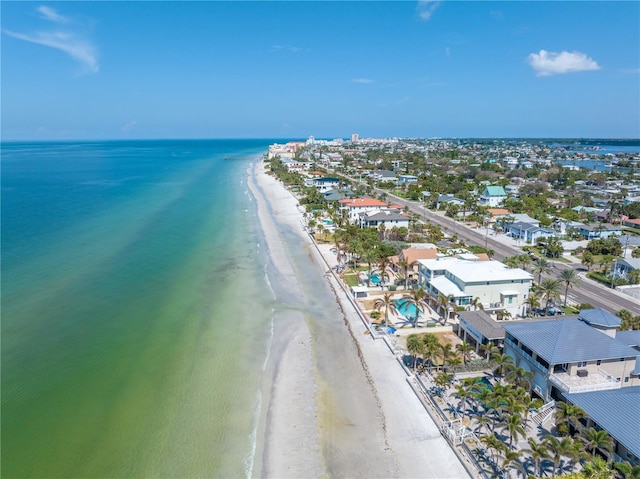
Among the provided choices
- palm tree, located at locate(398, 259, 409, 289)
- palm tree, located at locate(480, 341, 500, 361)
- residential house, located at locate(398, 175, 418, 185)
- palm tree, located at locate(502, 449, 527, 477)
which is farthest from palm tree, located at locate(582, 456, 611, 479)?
residential house, located at locate(398, 175, 418, 185)

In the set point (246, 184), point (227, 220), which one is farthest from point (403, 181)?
point (227, 220)

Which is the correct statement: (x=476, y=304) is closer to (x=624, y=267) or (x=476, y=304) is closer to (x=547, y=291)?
(x=547, y=291)

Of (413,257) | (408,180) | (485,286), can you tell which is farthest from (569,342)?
(408,180)

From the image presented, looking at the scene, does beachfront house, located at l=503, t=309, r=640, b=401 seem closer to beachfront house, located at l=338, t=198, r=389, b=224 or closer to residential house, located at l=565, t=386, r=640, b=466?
residential house, located at l=565, t=386, r=640, b=466

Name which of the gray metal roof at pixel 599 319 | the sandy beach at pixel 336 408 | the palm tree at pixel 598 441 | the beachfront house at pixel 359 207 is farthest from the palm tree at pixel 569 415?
the beachfront house at pixel 359 207

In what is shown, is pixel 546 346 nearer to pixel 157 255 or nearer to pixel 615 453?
pixel 615 453
